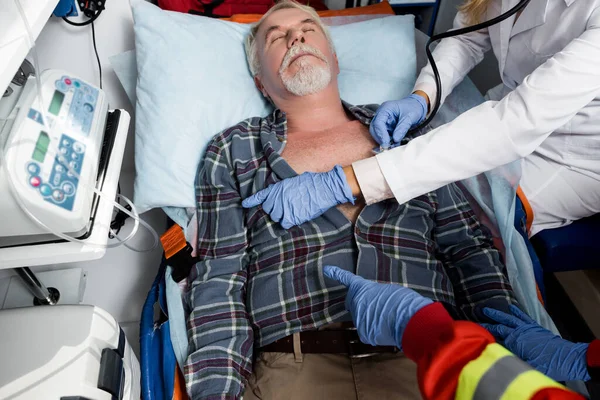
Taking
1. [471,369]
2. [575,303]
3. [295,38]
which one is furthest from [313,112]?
[575,303]

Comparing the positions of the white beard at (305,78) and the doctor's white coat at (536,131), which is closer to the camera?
the doctor's white coat at (536,131)

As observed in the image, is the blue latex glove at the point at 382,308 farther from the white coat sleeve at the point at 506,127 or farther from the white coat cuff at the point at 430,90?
the white coat cuff at the point at 430,90

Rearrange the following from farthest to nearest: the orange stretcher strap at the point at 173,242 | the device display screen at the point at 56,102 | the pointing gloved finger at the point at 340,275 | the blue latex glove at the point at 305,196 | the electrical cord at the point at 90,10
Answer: the electrical cord at the point at 90,10, the orange stretcher strap at the point at 173,242, the blue latex glove at the point at 305,196, the pointing gloved finger at the point at 340,275, the device display screen at the point at 56,102

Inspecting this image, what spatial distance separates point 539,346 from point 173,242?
1001 mm

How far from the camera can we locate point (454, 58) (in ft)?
5.03

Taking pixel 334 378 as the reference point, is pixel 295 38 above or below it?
above

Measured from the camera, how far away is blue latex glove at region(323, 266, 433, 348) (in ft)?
2.63

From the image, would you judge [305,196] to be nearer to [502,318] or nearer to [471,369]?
[502,318]

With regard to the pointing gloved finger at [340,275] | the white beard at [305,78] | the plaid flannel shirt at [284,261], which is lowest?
the plaid flannel shirt at [284,261]

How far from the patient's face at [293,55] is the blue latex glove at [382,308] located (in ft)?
2.39

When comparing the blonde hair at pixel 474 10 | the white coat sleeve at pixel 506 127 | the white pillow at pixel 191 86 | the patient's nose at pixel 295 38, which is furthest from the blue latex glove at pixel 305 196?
the blonde hair at pixel 474 10

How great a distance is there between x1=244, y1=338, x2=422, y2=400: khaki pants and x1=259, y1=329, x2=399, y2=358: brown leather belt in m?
0.02

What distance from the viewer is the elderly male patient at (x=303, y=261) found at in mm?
1125

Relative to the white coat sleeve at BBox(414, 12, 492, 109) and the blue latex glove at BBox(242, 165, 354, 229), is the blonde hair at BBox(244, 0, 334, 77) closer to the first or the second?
the white coat sleeve at BBox(414, 12, 492, 109)
